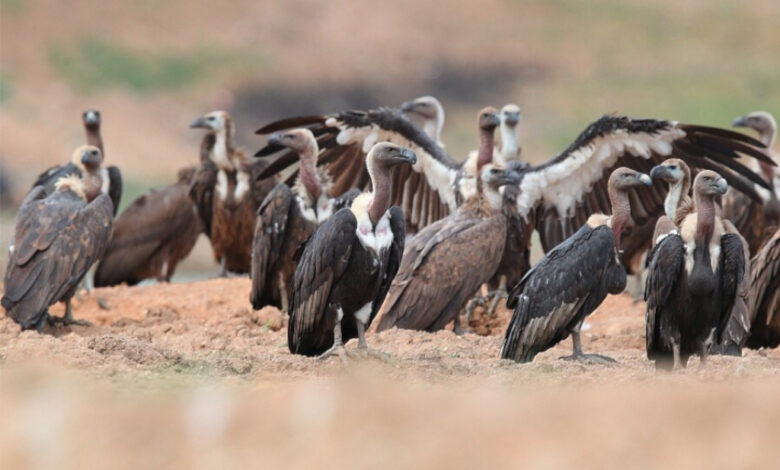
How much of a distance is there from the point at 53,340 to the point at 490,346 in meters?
2.97

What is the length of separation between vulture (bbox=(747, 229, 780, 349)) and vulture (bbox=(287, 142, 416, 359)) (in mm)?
3315

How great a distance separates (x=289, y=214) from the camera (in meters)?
12.3

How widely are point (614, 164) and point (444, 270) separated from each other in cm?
237

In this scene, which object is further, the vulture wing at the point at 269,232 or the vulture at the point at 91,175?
the vulture at the point at 91,175

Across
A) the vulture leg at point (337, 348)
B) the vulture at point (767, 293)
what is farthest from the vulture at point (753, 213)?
the vulture leg at point (337, 348)

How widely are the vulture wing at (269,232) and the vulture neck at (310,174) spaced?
0.16 meters

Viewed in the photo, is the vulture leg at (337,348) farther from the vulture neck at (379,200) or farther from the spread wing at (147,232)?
the spread wing at (147,232)

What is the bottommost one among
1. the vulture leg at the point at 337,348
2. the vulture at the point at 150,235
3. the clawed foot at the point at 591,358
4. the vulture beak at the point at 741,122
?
the vulture at the point at 150,235

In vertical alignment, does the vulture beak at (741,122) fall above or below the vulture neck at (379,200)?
below

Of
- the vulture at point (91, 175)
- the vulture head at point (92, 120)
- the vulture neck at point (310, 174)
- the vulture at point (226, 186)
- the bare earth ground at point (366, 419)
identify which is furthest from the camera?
the vulture head at point (92, 120)

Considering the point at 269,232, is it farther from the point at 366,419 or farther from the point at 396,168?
the point at 366,419

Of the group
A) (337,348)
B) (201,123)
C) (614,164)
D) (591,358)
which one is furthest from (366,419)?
(201,123)

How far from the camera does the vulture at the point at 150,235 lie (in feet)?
55.3

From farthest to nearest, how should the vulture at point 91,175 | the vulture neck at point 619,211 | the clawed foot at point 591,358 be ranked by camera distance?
1. the vulture at point 91,175
2. the vulture neck at point 619,211
3. the clawed foot at point 591,358
